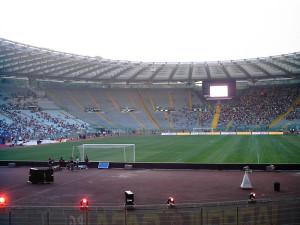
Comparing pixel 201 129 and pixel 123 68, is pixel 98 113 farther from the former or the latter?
pixel 201 129

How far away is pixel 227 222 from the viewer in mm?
13258

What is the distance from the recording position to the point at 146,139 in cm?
6425

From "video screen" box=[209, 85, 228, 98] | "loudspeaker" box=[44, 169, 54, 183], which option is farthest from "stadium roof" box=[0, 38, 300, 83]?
"loudspeaker" box=[44, 169, 54, 183]

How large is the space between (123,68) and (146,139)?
23790 mm

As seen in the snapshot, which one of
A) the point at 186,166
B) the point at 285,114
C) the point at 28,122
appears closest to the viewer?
the point at 186,166

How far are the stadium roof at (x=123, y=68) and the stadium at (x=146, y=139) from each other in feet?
0.76

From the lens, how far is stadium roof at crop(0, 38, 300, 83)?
6519cm

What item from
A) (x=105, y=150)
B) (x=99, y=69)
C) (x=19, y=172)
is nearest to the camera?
(x=19, y=172)

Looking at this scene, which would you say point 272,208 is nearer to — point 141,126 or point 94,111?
point 141,126

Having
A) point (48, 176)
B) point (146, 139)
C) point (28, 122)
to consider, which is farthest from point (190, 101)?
point (48, 176)

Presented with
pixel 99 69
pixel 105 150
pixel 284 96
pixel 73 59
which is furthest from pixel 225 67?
pixel 105 150

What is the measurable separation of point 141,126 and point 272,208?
70.8 m

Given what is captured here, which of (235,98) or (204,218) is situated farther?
(235,98)

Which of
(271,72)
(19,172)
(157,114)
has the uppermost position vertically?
(271,72)
